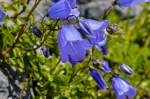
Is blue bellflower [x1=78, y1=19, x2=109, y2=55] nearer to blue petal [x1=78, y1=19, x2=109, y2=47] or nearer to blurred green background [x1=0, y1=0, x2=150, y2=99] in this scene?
blue petal [x1=78, y1=19, x2=109, y2=47]

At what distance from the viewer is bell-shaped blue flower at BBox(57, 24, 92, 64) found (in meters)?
2.18

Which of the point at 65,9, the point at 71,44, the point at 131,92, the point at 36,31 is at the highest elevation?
the point at 65,9

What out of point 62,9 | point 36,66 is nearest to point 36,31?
point 36,66

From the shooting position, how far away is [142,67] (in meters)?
3.97

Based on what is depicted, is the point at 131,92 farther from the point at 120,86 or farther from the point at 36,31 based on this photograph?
the point at 36,31

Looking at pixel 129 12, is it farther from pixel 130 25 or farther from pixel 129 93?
pixel 129 93

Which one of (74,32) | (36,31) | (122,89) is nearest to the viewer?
(74,32)

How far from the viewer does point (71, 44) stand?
7.48ft

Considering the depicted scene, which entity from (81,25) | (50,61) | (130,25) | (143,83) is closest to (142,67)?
(143,83)

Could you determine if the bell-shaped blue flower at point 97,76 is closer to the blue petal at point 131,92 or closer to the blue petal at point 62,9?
the blue petal at point 131,92

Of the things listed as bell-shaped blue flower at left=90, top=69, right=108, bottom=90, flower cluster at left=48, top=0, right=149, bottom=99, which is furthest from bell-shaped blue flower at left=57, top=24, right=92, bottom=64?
bell-shaped blue flower at left=90, top=69, right=108, bottom=90

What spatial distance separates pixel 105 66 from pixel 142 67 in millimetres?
1317

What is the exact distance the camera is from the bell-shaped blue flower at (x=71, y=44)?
2179 millimetres

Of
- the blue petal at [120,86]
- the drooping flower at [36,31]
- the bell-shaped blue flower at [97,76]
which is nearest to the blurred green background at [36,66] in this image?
the drooping flower at [36,31]
